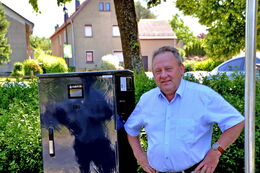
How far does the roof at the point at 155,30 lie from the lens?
99.0 ft

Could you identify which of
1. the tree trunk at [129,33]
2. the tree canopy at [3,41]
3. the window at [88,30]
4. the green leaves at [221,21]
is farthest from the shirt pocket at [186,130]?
the window at [88,30]

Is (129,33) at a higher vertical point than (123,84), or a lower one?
higher

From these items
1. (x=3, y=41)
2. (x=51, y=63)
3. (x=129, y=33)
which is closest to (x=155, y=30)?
(x=51, y=63)

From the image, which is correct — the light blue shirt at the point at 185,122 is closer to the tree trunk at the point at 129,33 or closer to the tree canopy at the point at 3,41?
the tree trunk at the point at 129,33

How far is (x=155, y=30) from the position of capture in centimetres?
3112

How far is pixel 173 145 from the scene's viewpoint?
2000 millimetres

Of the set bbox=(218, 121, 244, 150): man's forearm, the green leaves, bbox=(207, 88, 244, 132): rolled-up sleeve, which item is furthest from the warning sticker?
the green leaves

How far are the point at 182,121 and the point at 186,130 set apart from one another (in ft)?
0.22

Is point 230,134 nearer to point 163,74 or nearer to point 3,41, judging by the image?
point 163,74

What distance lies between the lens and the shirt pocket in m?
1.98

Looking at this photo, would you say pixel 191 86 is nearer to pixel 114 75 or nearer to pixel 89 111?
pixel 114 75

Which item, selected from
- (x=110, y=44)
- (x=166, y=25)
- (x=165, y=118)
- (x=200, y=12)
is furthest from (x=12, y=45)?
(x=165, y=118)

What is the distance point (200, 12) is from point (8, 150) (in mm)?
6570

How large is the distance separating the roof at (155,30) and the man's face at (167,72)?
28.1 meters
